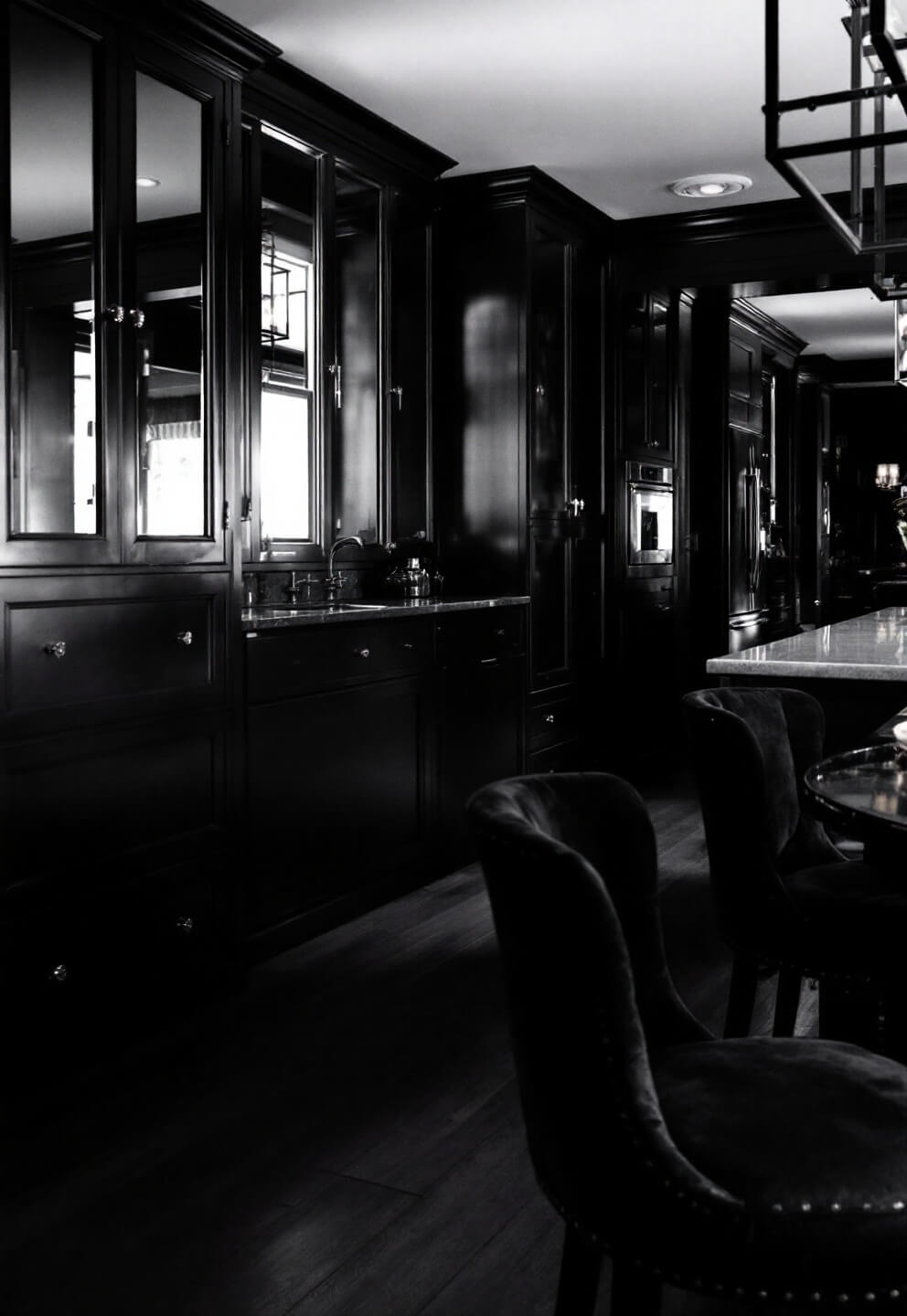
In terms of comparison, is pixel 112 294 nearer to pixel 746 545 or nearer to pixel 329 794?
pixel 329 794

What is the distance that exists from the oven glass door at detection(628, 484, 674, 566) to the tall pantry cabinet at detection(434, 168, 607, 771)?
0.74 m

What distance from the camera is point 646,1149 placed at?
1.23 metres

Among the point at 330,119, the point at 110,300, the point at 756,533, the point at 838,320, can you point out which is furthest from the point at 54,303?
the point at 838,320

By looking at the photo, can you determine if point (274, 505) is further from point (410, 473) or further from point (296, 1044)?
point (296, 1044)

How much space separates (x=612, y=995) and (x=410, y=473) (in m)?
3.82

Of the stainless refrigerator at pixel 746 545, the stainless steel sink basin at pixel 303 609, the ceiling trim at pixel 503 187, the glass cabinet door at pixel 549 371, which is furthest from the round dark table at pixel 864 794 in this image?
the stainless refrigerator at pixel 746 545

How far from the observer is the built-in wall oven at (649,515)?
19.7 ft

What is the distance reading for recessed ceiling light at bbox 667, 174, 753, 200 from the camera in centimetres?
508

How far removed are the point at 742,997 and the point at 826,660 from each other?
3.99ft

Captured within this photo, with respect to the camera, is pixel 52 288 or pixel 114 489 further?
pixel 114 489

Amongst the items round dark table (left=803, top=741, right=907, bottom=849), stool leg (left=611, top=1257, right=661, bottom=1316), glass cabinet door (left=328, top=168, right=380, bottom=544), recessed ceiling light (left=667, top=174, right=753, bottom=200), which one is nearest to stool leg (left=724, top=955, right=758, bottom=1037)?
round dark table (left=803, top=741, right=907, bottom=849)

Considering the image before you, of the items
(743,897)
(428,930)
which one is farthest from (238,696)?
(743,897)

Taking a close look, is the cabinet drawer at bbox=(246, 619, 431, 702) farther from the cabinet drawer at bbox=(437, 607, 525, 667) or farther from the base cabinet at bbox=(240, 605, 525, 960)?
the cabinet drawer at bbox=(437, 607, 525, 667)

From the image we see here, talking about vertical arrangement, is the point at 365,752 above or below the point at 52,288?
below
